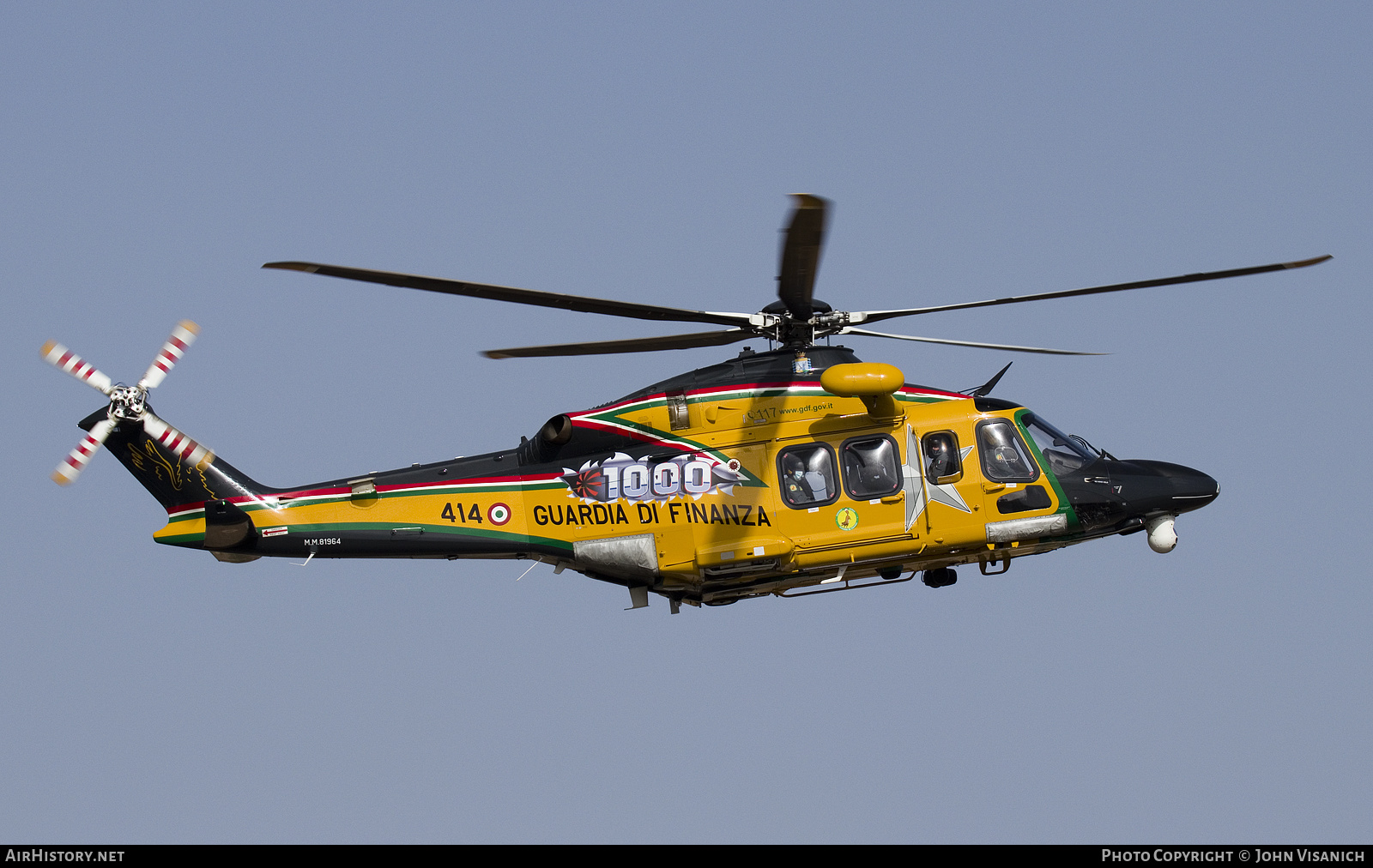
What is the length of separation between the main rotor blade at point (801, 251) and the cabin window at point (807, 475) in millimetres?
2312

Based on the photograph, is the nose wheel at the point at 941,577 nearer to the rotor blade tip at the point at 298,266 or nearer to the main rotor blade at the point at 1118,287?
the main rotor blade at the point at 1118,287

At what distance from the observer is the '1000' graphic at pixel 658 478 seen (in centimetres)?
2325

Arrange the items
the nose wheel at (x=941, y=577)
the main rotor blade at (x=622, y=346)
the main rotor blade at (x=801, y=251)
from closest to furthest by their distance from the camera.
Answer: the main rotor blade at (x=801, y=251), the main rotor blade at (x=622, y=346), the nose wheel at (x=941, y=577)

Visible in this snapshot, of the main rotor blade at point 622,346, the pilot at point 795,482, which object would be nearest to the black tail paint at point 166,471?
the main rotor blade at point 622,346

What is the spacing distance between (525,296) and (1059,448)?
881cm

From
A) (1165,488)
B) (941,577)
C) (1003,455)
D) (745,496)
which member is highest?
(1003,455)

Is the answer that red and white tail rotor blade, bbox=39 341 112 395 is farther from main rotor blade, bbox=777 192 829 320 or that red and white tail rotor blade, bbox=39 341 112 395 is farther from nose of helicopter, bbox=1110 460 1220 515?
nose of helicopter, bbox=1110 460 1220 515

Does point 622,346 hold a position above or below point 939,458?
above

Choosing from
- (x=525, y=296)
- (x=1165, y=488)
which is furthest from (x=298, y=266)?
(x=1165, y=488)

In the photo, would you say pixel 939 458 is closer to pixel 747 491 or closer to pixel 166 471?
pixel 747 491

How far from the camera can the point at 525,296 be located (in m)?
19.9

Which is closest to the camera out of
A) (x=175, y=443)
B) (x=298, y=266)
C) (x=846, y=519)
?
(x=298, y=266)
